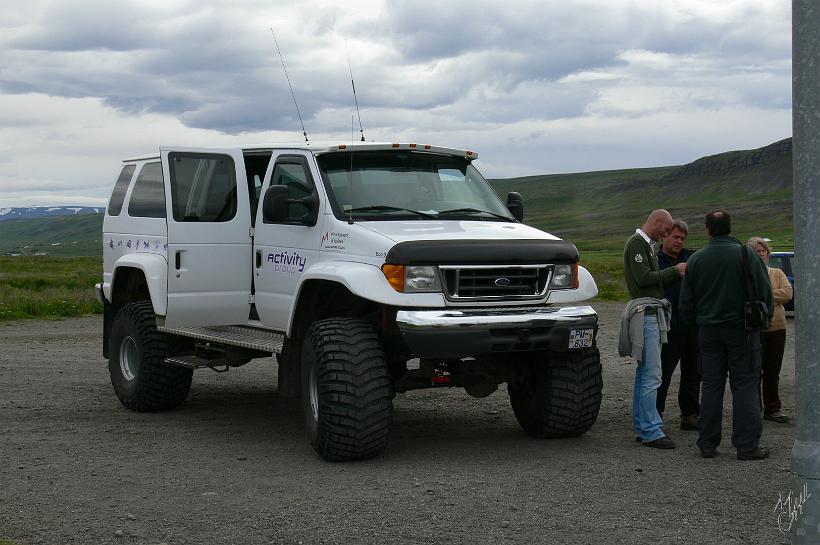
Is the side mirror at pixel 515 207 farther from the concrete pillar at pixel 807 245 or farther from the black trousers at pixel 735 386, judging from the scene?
the concrete pillar at pixel 807 245

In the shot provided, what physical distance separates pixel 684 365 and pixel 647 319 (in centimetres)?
119

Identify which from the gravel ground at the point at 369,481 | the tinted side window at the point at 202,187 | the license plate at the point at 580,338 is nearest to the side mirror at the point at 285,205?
the tinted side window at the point at 202,187

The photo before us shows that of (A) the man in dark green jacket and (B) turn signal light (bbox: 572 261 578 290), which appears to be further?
(B) turn signal light (bbox: 572 261 578 290)

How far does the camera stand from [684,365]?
998cm

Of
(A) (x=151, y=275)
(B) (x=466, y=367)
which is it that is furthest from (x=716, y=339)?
(A) (x=151, y=275)

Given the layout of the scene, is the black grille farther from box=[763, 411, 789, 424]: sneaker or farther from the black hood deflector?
box=[763, 411, 789, 424]: sneaker

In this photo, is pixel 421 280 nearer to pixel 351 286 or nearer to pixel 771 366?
pixel 351 286

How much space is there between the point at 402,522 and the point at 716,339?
3.33 m

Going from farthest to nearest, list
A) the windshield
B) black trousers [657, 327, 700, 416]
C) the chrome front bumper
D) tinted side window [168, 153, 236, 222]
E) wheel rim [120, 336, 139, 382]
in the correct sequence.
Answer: wheel rim [120, 336, 139, 382]
tinted side window [168, 153, 236, 222]
black trousers [657, 327, 700, 416]
the windshield
the chrome front bumper

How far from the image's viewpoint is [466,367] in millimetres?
8844

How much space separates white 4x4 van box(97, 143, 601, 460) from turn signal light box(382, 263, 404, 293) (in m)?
0.01

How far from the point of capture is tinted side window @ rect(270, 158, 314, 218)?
29.8 feet

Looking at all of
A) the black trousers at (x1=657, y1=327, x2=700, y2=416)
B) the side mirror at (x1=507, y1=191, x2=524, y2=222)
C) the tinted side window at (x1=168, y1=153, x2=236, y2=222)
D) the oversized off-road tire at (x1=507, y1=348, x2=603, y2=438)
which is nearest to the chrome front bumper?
the oversized off-road tire at (x1=507, y1=348, x2=603, y2=438)

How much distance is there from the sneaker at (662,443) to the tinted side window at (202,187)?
13.6ft
